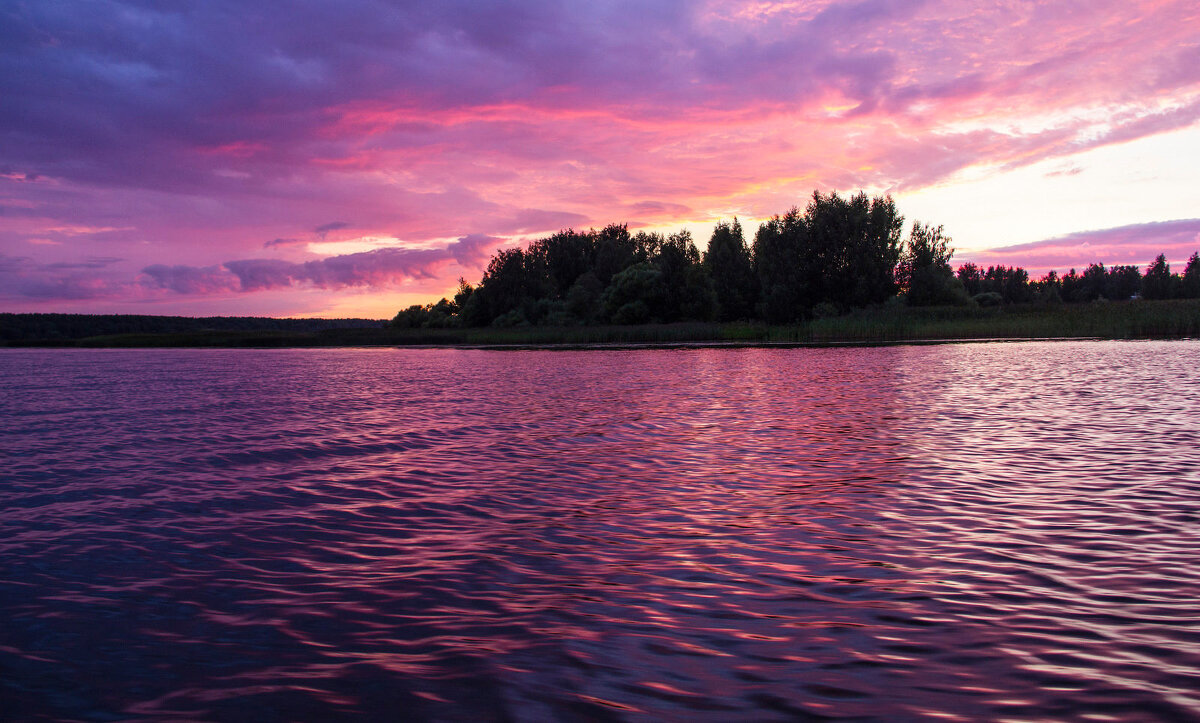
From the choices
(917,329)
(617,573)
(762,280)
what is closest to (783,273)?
(762,280)

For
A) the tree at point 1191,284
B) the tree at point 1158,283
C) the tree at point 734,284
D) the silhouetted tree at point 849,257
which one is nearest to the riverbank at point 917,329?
the silhouetted tree at point 849,257

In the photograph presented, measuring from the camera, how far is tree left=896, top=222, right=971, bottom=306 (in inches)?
3511

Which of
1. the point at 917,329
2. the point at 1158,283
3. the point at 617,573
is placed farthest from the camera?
the point at 1158,283

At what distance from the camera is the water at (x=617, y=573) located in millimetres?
4824

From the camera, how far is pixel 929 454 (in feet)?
41.4

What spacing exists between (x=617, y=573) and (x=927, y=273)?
3616 inches

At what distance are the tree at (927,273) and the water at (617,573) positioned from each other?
77993 millimetres

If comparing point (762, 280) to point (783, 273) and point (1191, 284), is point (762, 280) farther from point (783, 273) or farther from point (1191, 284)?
point (1191, 284)

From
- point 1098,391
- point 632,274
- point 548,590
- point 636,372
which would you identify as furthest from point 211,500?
point 632,274

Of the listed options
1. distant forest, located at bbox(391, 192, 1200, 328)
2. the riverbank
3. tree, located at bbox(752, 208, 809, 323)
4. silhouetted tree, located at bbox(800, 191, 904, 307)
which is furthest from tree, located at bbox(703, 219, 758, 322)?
the riverbank

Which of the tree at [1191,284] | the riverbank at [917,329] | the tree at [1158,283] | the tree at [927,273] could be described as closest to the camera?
the riverbank at [917,329]

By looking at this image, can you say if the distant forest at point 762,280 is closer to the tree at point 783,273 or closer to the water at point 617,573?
the tree at point 783,273

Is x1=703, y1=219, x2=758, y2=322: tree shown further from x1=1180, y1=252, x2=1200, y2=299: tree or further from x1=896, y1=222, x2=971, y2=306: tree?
x1=1180, y1=252, x2=1200, y2=299: tree

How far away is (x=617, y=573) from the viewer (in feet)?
23.2
